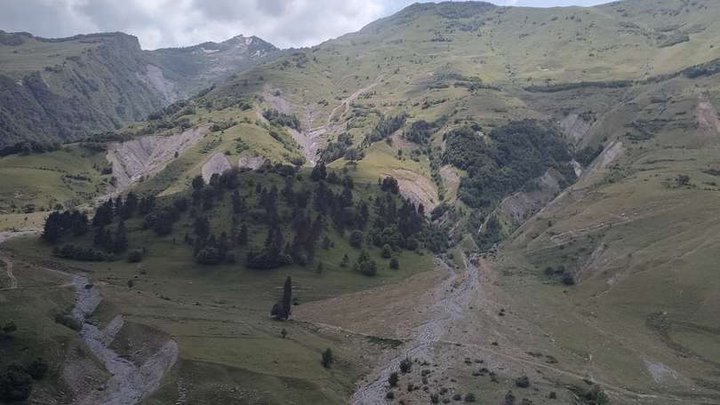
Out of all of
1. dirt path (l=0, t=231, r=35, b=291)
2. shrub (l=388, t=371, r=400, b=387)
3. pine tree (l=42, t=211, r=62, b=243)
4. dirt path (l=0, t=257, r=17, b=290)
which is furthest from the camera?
pine tree (l=42, t=211, r=62, b=243)

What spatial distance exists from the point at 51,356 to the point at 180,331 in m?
24.3

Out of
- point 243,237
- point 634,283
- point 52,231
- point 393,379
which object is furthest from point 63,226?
point 634,283

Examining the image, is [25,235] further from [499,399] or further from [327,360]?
[499,399]

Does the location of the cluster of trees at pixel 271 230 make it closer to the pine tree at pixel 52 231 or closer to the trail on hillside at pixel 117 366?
the pine tree at pixel 52 231

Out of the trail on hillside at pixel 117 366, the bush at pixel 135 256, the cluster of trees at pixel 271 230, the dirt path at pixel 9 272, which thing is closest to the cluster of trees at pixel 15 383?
the trail on hillside at pixel 117 366

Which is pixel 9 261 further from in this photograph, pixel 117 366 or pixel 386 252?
pixel 386 252

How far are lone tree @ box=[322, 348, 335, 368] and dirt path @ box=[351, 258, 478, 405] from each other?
7015 mm

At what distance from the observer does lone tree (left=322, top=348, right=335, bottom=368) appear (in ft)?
341

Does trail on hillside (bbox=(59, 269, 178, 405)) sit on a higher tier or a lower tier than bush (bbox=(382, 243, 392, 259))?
lower

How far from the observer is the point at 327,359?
104688mm

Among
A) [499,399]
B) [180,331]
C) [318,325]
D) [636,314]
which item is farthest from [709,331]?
[180,331]

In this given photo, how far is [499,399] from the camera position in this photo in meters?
91.6

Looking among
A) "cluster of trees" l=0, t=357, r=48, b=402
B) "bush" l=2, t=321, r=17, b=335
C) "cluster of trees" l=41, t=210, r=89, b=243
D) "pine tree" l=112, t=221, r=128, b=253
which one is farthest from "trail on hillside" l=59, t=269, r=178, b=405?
"cluster of trees" l=41, t=210, r=89, b=243

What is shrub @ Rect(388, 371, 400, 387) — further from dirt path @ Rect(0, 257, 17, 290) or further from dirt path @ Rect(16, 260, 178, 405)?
dirt path @ Rect(0, 257, 17, 290)
